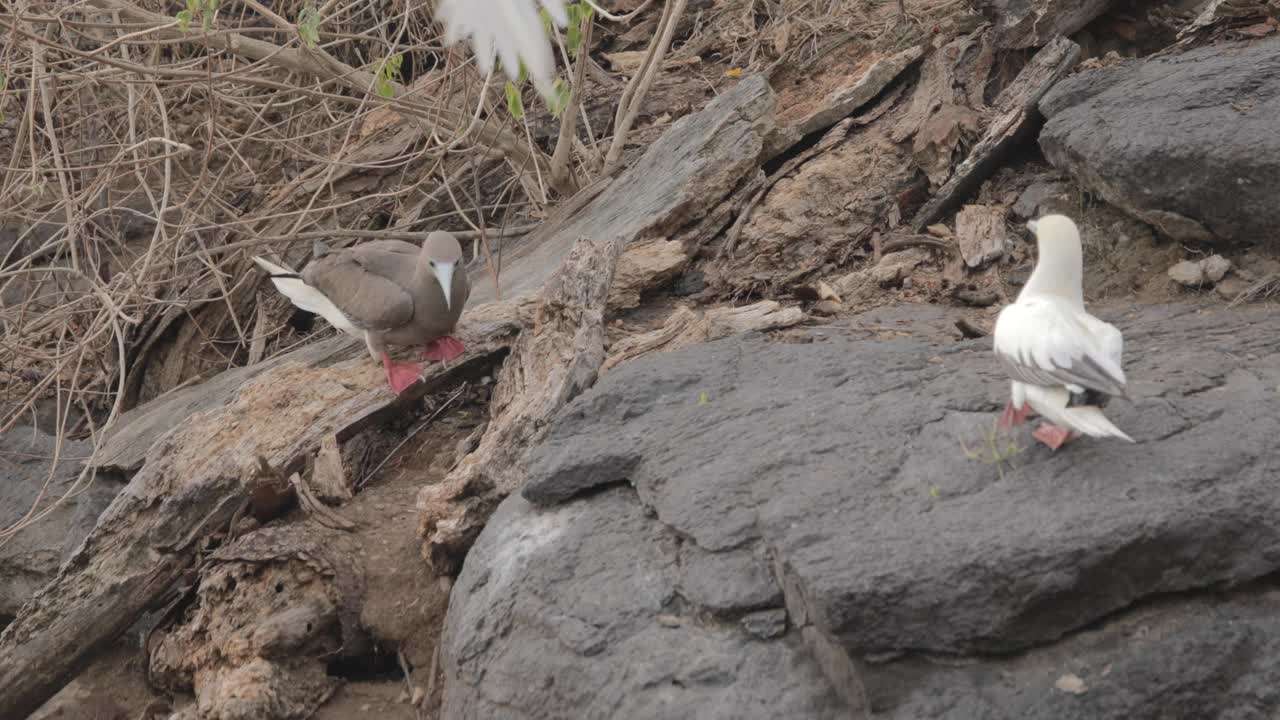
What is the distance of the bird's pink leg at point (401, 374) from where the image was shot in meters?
5.24

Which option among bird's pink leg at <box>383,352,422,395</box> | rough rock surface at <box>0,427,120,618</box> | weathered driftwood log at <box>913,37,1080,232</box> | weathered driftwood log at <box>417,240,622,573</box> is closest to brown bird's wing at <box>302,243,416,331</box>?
bird's pink leg at <box>383,352,422,395</box>

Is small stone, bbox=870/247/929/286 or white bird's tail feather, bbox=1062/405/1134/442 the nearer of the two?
white bird's tail feather, bbox=1062/405/1134/442

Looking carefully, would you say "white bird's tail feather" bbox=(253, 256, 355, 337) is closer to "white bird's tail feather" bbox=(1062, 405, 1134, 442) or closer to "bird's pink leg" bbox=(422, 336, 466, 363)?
"bird's pink leg" bbox=(422, 336, 466, 363)

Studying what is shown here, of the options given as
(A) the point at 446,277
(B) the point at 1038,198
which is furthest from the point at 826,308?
(A) the point at 446,277

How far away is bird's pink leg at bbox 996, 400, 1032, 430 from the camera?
312 cm

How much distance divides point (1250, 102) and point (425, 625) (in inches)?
158

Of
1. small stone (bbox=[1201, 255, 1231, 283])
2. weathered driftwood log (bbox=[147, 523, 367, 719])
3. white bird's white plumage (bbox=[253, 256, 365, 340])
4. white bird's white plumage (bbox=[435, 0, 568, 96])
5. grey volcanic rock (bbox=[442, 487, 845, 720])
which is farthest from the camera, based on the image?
white bird's white plumage (bbox=[253, 256, 365, 340])

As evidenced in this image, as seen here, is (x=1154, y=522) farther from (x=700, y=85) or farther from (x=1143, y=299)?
(x=700, y=85)

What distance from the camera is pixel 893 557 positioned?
9.16ft

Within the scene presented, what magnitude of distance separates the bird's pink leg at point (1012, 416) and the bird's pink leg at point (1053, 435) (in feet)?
0.38

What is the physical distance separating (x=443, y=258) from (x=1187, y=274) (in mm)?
3231

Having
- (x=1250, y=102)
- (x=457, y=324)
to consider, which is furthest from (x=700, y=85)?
(x=1250, y=102)

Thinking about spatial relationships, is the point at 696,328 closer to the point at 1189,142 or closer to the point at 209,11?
the point at 1189,142

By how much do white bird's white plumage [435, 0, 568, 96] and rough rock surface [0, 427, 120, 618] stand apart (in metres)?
4.68
